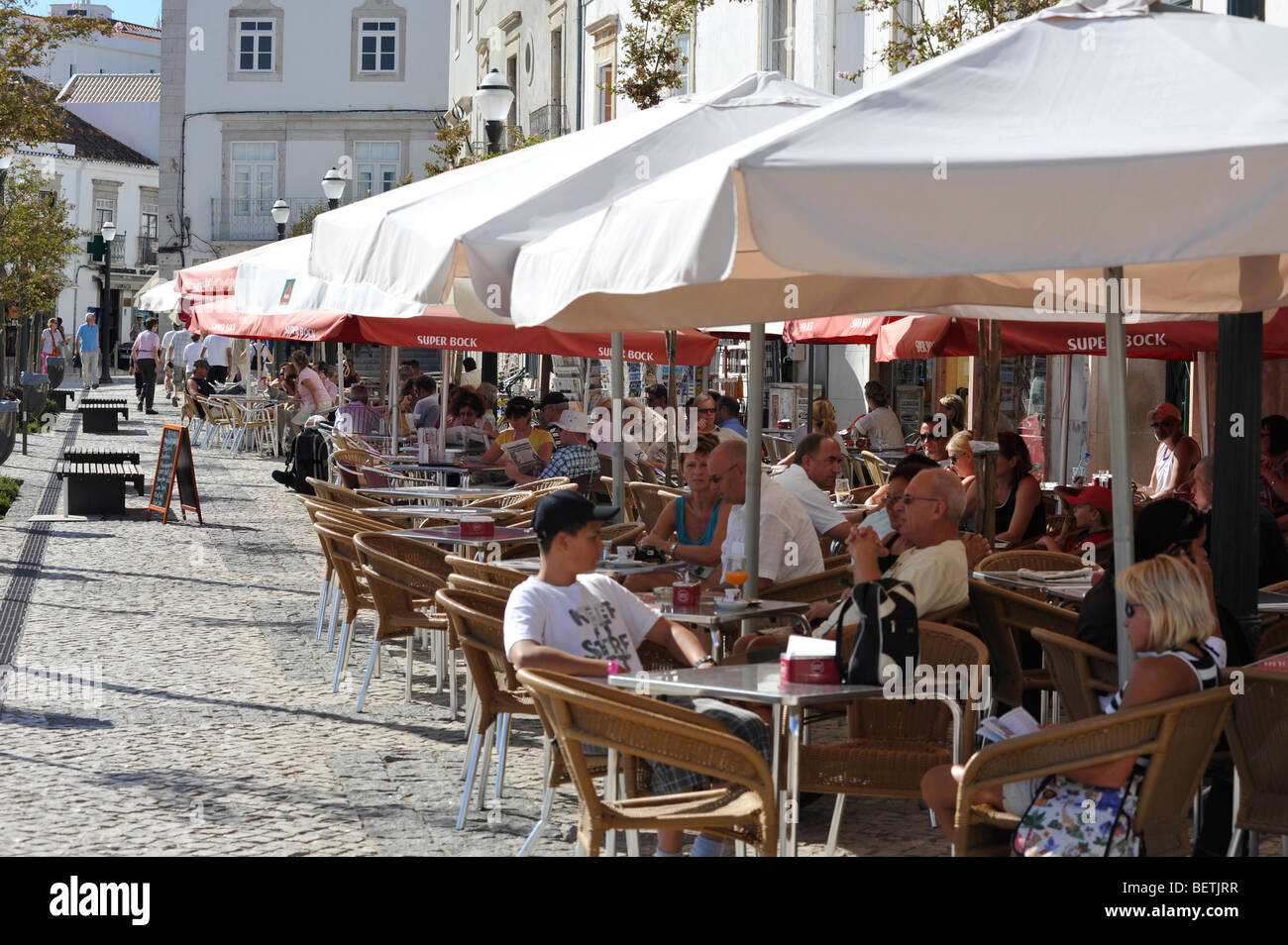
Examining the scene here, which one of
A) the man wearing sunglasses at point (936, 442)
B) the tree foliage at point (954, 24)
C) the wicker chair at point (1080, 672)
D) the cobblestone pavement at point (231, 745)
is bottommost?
the cobblestone pavement at point (231, 745)

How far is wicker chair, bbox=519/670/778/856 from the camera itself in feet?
14.5

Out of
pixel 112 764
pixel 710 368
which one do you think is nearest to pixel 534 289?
pixel 112 764

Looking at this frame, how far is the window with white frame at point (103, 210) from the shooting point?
70.8m

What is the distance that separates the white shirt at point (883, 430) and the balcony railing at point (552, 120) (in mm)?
16050

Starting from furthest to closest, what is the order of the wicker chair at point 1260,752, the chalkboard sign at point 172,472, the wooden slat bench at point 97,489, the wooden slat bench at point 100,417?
the wooden slat bench at point 100,417 → the wooden slat bench at point 97,489 → the chalkboard sign at point 172,472 → the wicker chair at point 1260,752

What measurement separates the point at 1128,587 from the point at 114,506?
13647 millimetres

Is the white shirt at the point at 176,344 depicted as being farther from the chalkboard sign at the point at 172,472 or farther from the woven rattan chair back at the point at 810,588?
the woven rattan chair back at the point at 810,588

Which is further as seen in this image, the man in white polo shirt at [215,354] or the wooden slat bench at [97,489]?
the man in white polo shirt at [215,354]

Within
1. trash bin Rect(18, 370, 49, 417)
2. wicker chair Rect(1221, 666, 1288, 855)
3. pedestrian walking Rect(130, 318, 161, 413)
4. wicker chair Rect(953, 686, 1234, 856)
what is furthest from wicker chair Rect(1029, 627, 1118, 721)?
pedestrian walking Rect(130, 318, 161, 413)

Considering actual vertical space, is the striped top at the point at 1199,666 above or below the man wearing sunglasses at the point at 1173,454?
below

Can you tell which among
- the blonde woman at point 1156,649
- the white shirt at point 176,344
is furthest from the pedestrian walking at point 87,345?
the blonde woman at point 1156,649

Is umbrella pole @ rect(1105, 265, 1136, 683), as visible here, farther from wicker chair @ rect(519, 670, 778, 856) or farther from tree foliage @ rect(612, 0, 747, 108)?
tree foliage @ rect(612, 0, 747, 108)

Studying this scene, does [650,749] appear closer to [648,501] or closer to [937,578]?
[937,578]

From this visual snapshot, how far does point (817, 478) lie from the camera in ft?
30.3
